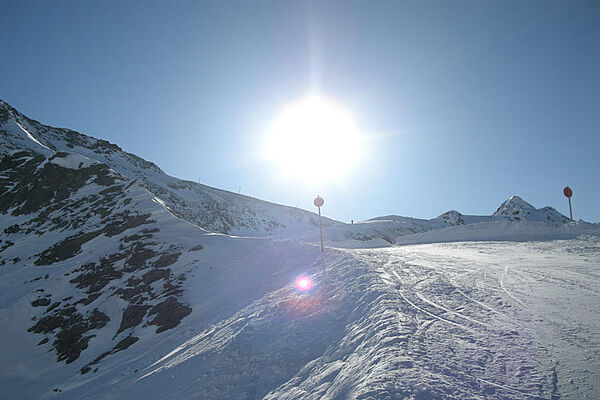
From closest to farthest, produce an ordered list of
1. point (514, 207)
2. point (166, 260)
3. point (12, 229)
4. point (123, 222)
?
1. point (166, 260)
2. point (123, 222)
3. point (12, 229)
4. point (514, 207)

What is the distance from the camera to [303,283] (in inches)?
487

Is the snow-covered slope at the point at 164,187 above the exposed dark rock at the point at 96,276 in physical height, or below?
above

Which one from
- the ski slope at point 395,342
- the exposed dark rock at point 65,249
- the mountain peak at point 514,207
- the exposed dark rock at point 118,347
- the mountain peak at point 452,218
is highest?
the mountain peak at point 514,207

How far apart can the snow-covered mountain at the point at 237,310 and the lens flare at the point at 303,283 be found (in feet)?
1.33

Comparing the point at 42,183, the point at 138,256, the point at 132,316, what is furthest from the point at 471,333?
the point at 42,183

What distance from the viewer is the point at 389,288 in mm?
9469

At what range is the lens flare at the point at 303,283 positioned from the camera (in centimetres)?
1161

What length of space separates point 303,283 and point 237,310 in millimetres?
3039

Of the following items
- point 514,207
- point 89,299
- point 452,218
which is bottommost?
point 89,299

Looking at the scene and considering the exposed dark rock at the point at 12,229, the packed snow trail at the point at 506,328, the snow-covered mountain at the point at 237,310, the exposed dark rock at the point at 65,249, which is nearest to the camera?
the packed snow trail at the point at 506,328

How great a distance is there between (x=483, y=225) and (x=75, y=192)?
39989 mm

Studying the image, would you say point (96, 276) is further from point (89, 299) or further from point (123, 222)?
point (123, 222)

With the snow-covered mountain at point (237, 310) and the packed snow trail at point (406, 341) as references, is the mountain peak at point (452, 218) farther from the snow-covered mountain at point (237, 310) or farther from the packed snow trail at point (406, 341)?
the packed snow trail at point (406, 341)

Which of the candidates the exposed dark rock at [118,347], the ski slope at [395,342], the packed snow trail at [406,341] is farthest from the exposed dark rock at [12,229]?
the packed snow trail at [406,341]
